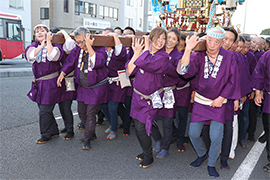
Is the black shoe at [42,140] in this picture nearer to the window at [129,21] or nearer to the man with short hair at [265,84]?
the man with short hair at [265,84]

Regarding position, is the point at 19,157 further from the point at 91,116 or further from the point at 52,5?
the point at 52,5

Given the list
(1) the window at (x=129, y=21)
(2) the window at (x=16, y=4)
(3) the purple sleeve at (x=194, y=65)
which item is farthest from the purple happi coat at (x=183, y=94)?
(1) the window at (x=129, y=21)

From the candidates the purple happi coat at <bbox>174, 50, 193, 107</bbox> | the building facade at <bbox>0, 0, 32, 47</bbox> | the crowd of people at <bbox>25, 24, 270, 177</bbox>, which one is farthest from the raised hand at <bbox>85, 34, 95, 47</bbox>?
the building facade at <bbox>0, 0, 32, 47</bbox>

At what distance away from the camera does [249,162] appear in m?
3.46

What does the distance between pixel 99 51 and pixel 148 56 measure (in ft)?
3.29

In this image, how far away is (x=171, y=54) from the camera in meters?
3.50

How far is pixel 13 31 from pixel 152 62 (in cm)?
1450

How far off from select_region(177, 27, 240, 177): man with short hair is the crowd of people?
0.01 metres

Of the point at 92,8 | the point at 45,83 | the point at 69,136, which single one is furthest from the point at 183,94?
the point at 92,8

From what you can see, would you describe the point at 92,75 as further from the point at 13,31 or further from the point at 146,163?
the point at 13,31

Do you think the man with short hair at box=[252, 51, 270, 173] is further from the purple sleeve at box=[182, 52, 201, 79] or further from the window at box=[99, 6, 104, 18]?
the window at box=[99, 6, 104, 18]

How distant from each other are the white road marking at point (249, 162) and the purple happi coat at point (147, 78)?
1.28 metres

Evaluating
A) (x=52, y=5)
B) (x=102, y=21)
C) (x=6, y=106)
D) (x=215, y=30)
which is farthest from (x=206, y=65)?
(x=102, y=21)

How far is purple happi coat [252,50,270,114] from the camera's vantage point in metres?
3.31
